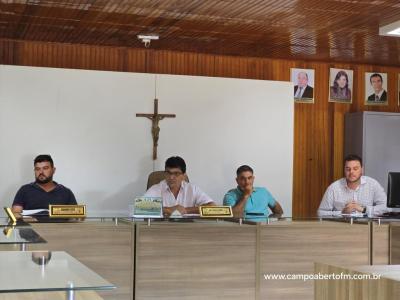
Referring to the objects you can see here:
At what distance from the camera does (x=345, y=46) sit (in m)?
6.49

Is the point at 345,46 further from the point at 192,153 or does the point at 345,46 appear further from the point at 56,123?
the point at 56,123

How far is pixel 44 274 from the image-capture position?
74.1 inches

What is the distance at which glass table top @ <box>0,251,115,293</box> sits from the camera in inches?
65.8

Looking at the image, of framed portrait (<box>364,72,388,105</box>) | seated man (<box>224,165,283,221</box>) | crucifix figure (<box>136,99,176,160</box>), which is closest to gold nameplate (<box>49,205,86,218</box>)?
seated man (<box>224,165,283,221</box>)

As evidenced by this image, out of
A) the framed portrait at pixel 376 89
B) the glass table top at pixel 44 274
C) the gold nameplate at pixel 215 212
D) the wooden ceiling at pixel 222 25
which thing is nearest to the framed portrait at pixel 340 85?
the framed portrait at pixel 376 89

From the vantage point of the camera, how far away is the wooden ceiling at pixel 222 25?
490cm

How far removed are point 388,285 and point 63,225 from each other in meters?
Result: 2.33

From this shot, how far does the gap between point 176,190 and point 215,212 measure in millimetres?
999

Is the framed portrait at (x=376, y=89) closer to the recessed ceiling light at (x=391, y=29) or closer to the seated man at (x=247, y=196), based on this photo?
the recessed ceiling light at (x=391, y=29)

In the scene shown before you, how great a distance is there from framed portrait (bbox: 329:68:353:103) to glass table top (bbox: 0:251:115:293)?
5678 millimetres

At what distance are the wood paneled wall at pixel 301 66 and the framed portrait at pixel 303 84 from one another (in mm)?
54

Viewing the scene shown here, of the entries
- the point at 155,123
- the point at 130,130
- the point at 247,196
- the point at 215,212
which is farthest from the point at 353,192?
the point at 130,130

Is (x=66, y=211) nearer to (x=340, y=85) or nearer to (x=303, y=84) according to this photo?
(x=303, y=84)

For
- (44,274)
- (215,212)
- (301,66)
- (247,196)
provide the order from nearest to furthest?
(44,274) → (215,212) → (247,196) → (301,66)
